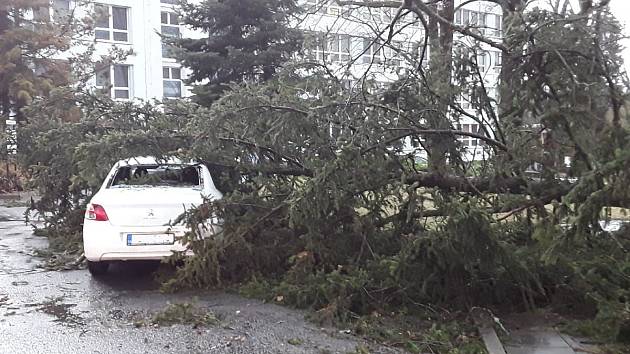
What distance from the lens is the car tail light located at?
24.5 feet

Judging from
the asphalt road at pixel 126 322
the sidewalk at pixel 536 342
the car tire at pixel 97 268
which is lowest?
the sidewalk at pixel 536 342

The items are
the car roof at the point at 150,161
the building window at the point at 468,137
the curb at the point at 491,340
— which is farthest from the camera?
the car roof at the point at 150,161

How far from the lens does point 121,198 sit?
755 cm

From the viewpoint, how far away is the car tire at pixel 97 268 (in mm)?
7965

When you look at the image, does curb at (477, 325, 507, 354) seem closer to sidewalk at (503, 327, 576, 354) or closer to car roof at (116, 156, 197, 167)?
sidewalk at (503, 327, 576, 354)

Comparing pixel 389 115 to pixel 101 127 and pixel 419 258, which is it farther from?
pixel 101 127

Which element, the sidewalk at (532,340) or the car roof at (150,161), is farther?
the car roof at (150,161)

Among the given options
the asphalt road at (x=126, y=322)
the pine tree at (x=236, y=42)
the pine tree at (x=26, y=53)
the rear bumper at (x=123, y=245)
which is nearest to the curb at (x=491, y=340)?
the asphalt road at (x=126, y=322)

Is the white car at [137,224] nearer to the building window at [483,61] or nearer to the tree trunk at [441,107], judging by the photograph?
the tree trunk at [441,107]

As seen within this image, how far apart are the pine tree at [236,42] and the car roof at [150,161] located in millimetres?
8997

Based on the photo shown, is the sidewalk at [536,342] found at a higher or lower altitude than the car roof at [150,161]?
lower

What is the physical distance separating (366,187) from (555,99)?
2.11 metres

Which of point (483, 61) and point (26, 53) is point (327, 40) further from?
point (26, 53)

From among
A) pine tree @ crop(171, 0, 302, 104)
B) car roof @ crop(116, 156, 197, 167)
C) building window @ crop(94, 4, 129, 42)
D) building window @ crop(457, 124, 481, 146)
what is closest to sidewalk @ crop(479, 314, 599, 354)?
building window @ crop(457, 124, 481, 146)
